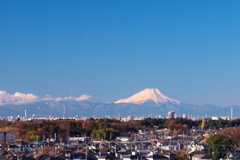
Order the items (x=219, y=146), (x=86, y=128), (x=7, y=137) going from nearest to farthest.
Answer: (x=219, y=146), (x=7, y=137), (x=86, y=128)

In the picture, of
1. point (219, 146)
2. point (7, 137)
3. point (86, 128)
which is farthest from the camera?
point (86, 128)

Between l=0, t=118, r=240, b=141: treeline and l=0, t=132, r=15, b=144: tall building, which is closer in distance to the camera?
l=0, t=132, r=15, b=144: tall building

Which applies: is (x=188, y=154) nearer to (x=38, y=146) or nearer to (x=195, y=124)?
(x=38, y=146)

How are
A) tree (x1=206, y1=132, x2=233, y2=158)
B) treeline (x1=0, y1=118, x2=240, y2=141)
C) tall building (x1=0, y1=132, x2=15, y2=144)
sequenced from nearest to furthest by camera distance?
1. tree (x1=206, y1=132, x2=233, y2=158)
2. tall building (x1=0, y1=132, x2=15, y2=144)
3. treeline (x1=0, y1=118, x2=240, y2=141)

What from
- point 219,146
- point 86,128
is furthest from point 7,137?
point 219,146

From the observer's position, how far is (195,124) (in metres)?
63.8

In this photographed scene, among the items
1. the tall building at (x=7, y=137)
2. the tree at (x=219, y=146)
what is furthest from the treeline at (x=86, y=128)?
the tree at (x=219, y=146)

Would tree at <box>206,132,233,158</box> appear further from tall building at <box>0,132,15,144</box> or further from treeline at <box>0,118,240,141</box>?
tall building at <box>0,132,15,144</box>

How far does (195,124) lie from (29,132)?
2542 centimetres

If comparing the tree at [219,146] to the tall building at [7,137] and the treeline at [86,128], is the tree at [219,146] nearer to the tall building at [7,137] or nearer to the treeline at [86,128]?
the treeline at [86,128]

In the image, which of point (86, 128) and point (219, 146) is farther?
point (86, 128)

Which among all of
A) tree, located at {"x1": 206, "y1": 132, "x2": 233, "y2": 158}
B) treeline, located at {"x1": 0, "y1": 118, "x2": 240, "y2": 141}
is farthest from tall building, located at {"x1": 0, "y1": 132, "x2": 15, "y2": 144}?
tree, located at {"x1": 206, "y1": 132, "x2": 233, "y2": 158}

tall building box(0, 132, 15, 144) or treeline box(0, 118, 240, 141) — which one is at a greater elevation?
treeline box(0, 118, 240, 141)

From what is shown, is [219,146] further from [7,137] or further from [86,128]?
[86,128]
